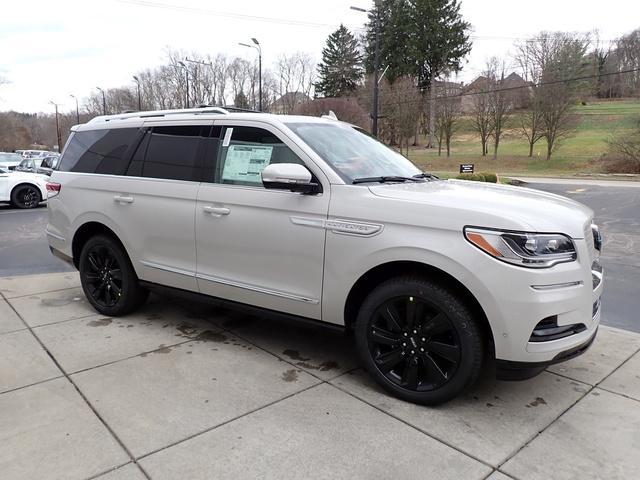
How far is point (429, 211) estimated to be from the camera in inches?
114

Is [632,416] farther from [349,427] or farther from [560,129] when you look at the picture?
[560,129]

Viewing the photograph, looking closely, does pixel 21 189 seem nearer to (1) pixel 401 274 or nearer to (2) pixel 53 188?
(2) pixel 53 188

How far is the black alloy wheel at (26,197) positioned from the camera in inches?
564

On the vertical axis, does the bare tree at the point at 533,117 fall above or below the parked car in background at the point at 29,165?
above

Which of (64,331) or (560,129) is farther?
(560,129)

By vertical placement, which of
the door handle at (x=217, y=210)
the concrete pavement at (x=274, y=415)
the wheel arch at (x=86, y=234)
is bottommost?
the concrete pavement at (x=274, y=415)

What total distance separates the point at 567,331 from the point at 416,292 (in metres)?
0.85

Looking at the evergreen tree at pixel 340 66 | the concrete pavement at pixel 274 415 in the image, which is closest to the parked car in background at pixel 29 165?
the concrete pavement at pixel 274 415

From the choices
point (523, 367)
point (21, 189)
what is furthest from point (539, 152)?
point (523, 367)

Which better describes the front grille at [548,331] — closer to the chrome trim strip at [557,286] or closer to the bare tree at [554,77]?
the chrome trim strip at [557,286]

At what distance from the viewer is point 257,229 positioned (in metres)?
3.54

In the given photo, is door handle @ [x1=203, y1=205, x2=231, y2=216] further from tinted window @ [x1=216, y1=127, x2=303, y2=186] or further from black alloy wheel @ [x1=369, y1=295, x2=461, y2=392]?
black alloy wheel @ [x1=369, y1=295, x2=461, y2=392]

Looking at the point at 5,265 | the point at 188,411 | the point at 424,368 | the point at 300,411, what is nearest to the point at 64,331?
the point at 188,411

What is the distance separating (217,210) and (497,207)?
202 centimetres
